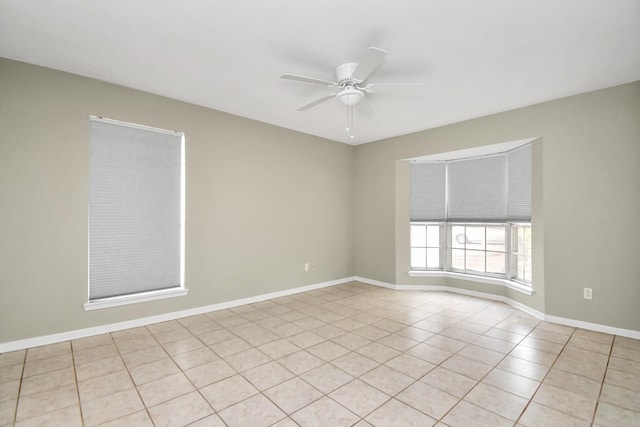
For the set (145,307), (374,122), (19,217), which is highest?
(374,122)

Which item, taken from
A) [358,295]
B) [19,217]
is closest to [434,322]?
[358,295]

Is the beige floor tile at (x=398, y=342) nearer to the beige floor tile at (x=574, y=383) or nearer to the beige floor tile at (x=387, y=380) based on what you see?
the beige floor tile at (x=387, y=380)

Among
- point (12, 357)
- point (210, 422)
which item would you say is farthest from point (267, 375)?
point (12, 357)

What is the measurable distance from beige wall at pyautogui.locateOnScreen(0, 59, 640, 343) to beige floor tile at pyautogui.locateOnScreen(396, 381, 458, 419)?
7.89 ft

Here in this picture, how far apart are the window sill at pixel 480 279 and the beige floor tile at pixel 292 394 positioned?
3.30 metres

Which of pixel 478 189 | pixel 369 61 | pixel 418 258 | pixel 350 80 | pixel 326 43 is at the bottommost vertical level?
pixel 418 258

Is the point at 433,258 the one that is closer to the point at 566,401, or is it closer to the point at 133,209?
the point at 566,401

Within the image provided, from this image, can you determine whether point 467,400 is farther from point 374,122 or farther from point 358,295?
point 374,122

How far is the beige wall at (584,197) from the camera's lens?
3.20 metres

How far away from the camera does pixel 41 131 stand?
2.91 meters

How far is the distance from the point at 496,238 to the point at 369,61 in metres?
3.84

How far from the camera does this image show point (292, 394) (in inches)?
87.0

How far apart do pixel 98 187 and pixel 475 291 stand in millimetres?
5317

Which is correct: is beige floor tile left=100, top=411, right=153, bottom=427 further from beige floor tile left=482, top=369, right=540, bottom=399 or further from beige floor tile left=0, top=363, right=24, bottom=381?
beige floor tile left=482, top=369, right=540, bottom=399
